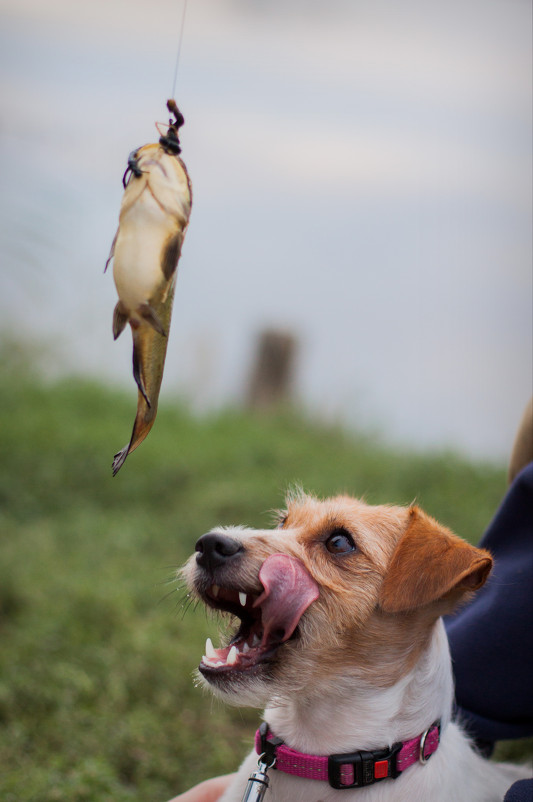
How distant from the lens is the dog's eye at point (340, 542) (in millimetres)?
2105

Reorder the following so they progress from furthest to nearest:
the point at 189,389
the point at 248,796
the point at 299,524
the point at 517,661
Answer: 1. the point at 189,389
2. the point at 517,661
3. the point at 299,524
4. the point at 248,796

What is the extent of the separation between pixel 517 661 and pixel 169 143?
2.01 metres

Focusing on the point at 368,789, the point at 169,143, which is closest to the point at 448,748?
the point at 368,789

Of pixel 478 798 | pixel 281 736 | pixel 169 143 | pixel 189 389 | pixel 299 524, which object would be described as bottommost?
pixel 478 798

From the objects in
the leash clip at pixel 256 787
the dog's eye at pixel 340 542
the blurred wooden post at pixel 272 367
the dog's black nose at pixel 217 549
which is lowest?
the leash clip at pixel 256 787

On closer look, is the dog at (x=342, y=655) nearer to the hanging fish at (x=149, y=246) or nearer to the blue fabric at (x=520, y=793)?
the blue fabric at (x=520, y=793)

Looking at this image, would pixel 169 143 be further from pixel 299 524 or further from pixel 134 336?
pixel 299 524

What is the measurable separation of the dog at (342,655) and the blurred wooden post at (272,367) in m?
6.26

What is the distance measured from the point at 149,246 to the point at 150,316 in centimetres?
13

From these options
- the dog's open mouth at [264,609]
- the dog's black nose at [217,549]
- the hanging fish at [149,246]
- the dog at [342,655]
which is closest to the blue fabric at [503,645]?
the dog at [342,655]

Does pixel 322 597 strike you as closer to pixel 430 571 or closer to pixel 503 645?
pixel 430 571

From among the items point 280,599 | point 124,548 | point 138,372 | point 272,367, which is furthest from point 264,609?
point 272,367

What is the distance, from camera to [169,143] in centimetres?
141

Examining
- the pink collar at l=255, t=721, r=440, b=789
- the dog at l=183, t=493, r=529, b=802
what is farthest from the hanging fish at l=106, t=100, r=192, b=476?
the pink collar at l=255, t=721, r=440, b=789
